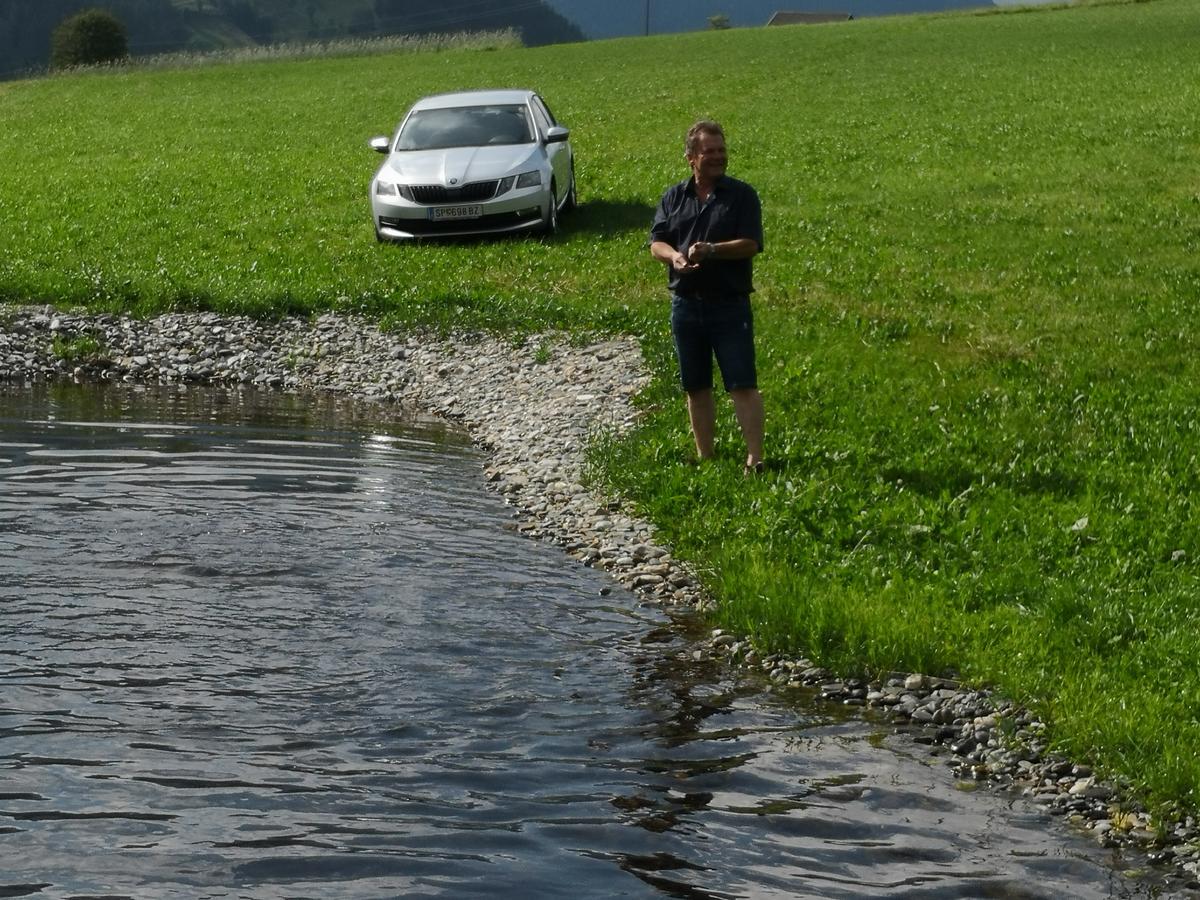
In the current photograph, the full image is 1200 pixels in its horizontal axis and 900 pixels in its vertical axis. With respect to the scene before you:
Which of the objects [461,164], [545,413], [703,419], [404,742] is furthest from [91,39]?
[404,742]

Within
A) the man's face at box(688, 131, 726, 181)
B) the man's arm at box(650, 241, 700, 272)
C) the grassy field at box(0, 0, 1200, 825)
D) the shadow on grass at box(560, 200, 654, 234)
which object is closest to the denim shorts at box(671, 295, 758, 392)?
the man's arm at box(650, 241, 700, 272)

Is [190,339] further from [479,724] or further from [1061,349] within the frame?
[479,724]

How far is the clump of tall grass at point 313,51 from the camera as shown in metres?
60.5

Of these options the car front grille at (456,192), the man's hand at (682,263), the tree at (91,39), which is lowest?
the man's hand at (682,263)

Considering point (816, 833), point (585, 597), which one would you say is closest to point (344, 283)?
point (585, 597)

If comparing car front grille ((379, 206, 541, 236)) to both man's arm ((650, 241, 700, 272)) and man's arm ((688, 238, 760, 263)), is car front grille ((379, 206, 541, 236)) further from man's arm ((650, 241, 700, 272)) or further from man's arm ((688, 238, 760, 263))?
man's arm ((688, 238, 760, 263))

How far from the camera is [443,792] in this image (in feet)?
19.8

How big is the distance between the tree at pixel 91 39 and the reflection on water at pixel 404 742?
289ft

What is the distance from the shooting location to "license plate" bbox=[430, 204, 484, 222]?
66.1 feet

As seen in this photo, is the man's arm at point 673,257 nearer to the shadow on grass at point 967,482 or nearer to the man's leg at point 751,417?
the man's leg at point 751,417

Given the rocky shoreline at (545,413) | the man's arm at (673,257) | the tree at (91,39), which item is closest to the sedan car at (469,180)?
the rocky shoreline at (545,413)

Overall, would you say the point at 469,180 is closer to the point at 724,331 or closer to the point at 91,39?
the point at 724,331

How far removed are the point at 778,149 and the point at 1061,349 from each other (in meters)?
16.0

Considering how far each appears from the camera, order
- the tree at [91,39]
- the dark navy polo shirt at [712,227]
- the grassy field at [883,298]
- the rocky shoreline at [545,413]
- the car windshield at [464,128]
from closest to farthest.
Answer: the rocky shoreline at [545,413]
the grassy field at [883,298]
the dark navy polo shirt at [712,227]
the car windshield at [464,128]
the tree at [91,39]
